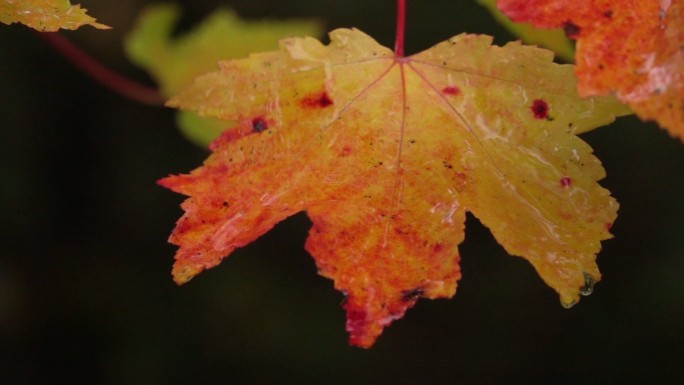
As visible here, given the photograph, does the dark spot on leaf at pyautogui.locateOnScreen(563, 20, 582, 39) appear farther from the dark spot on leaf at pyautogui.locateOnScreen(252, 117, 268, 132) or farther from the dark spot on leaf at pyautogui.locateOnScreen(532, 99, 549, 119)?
the dark spot on leaf at pyautogui.locateOnScreen(252, 117, 268, 132)

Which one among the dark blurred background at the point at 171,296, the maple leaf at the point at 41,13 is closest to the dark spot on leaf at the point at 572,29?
the maple leaf at the point at 41,13

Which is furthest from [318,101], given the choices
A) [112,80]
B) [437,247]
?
[112,80]

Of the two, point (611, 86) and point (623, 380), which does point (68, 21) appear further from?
point (623, 380)

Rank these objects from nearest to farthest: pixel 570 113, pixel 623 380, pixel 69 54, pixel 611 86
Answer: pixel 611 86 < pixel 570 113 < pixel 69 54 < pixel 623 380

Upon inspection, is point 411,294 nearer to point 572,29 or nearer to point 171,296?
point 572,29

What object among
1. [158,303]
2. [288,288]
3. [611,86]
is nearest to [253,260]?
[288,288]

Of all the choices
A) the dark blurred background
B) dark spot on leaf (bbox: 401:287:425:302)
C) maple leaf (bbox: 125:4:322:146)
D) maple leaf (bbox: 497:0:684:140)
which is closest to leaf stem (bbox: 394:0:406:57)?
maple leaf (bbox: 497:0:684:140)
